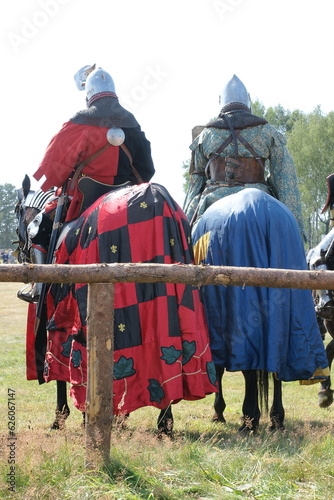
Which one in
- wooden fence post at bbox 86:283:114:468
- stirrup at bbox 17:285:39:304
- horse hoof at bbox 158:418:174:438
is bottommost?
horse hoof at bbox 158:418:174:438

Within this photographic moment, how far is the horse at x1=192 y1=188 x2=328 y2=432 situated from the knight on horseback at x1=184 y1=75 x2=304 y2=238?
3.05ft

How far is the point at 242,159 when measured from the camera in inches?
220

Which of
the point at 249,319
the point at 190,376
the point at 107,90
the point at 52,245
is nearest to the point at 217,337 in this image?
the point at 249,319

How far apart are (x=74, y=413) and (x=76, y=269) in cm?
265

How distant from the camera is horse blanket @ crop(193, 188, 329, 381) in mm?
4344

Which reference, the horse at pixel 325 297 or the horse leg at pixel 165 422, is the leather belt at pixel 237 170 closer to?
the horse at pixel 325 297

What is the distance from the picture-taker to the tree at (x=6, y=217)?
7511cm

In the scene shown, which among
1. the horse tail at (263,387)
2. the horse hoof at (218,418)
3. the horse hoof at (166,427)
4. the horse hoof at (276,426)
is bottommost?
the horse hoof at (218,418)

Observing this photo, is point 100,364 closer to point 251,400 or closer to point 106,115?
point 251,400

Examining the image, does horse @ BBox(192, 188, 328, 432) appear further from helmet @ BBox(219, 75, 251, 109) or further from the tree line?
the tree line

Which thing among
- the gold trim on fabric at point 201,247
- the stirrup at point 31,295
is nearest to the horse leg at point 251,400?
the gold trim on fabric at point 201,247

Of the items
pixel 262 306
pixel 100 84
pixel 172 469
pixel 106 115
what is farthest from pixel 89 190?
pixel 172 469

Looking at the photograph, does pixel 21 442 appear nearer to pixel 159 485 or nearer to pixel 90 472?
pixel 90 472

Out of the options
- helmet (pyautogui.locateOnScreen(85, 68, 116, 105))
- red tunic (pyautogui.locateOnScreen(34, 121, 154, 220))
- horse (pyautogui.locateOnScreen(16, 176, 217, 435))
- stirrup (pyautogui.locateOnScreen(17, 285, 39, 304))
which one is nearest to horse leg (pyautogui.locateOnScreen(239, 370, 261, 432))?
horse (pyautogui.locateOnScreen(16, 176, 217, 435))
